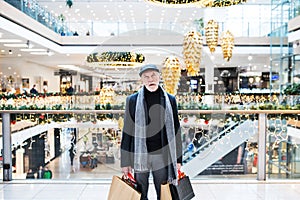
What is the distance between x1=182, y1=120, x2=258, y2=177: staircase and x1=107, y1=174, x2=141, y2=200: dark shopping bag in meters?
1.82

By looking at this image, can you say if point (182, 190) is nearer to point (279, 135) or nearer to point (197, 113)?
point (197, 113)

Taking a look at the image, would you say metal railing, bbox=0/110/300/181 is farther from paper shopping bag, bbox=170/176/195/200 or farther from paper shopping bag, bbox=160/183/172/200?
paper shopping bag, bbox=160/183/172/200

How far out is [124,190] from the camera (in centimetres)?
252

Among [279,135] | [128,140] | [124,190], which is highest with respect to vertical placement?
[128,140]

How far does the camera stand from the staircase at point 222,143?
4305mm

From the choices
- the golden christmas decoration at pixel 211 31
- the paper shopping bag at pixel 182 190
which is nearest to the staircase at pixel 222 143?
the paper shopping bag at pixel 182 190

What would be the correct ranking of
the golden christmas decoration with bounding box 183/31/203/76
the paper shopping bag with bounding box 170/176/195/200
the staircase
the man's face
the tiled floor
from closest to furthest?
the man's face
the paper shopping bag with bounding box 170/176/195/200
the tiled floor
the staircase
the golden christmas decoration with bounding box 183/31/203/76

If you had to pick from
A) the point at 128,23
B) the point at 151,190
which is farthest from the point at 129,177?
the point at 128,23

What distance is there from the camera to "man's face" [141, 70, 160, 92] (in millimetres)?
2477

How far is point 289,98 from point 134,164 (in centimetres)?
886

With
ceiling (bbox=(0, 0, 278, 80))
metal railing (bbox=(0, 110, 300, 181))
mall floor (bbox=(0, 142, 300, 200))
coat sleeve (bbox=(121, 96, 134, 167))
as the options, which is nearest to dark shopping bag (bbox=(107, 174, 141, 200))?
coat sleeve (bbox=(121, 96, 134, 167))

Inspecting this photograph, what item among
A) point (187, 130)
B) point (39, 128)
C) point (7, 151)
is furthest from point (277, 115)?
point (7, 151)

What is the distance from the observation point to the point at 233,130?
4.54 meters

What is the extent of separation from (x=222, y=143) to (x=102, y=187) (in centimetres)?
238
